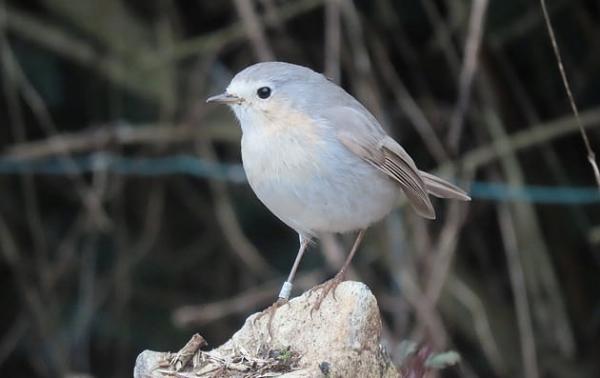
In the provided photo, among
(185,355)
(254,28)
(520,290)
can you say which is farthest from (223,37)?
(185,355)

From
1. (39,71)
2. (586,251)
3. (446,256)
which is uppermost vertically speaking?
(39,71)

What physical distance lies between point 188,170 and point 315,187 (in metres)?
2.67

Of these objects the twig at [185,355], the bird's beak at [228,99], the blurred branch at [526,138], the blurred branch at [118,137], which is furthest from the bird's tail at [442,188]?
the blurred branch at [118,137]

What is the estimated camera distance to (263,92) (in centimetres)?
316

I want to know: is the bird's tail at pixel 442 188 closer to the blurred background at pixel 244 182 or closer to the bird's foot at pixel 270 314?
Result: the bird's foot at pixel 270 314

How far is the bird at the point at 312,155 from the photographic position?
2980 millimetres

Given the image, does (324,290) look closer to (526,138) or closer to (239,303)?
(239,303)

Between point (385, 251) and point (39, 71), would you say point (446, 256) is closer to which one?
point (385, 251)

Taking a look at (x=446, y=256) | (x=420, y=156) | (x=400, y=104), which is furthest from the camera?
(x=420, y=156)

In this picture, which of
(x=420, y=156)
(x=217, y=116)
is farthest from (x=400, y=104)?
(x=217, y=116)

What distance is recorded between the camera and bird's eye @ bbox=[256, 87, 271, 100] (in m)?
3.16

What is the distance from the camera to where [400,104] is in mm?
5070

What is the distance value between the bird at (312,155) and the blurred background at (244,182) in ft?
4.78

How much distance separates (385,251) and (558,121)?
915mm
